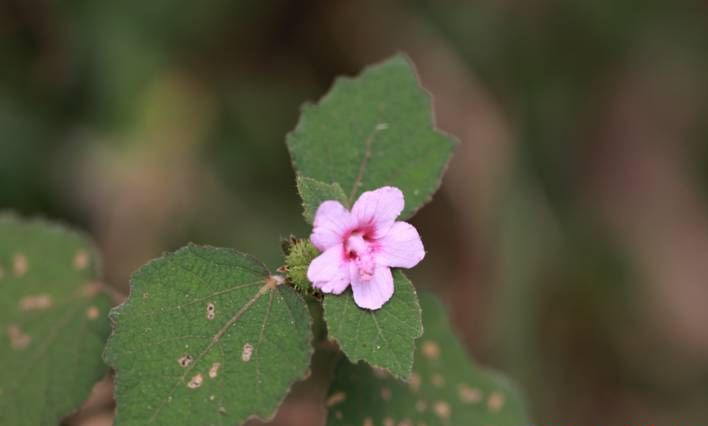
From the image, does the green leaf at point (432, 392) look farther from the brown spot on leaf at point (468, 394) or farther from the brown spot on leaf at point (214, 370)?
the brown spot on leaf at point (214, 370)

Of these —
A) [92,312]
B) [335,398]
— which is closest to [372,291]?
[335,398]

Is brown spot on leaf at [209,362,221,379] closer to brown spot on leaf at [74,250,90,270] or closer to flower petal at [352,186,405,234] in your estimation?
flower petal at [352,186,405,234]

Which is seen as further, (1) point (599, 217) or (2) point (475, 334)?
(1) point (599, 217)

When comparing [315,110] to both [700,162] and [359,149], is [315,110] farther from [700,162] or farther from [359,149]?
[700,162]

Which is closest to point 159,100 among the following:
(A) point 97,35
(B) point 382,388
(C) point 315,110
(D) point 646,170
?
(A) point 97,35

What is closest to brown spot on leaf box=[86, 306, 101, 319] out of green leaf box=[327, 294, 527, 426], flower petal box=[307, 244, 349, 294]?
green leaf box=[327, 294, 527, 426]

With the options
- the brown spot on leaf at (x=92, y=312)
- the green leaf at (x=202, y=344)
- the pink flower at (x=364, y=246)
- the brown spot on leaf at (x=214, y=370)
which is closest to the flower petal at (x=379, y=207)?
the pink flower at (x=364, y=246)
